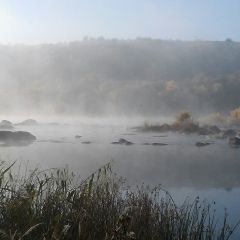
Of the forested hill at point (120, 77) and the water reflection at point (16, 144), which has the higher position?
the forested hill at point (120, 77)

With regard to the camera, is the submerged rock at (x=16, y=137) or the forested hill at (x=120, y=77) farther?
the forested hill at (x=120, y=77)

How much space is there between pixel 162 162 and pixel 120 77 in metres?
34.0

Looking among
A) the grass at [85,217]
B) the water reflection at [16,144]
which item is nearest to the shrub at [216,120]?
the water reflection at [16,144]

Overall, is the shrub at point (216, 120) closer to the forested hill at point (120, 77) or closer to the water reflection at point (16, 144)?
the forested hill at point (120, 77)

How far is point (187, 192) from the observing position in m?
5.86

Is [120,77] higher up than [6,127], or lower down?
higher up

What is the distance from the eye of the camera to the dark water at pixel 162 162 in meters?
6.01

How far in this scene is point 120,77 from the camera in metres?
42.3

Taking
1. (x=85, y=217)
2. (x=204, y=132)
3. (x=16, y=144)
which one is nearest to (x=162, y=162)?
(x=16, y=144)

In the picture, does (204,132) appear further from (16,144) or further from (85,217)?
(85,217)

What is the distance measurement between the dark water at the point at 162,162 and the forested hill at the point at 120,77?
14.2 meters

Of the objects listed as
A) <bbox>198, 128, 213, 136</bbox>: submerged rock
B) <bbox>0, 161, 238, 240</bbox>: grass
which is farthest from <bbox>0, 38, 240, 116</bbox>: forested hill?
<bbox>0, 161, 238, 240</bbox>: grass

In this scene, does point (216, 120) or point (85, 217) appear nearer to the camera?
point (85, 217)

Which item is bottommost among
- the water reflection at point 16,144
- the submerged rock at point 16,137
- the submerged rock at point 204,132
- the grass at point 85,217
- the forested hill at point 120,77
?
the grass at point 85,217
